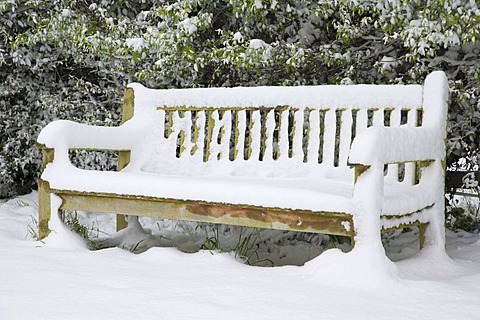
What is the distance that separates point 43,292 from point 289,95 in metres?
1.71

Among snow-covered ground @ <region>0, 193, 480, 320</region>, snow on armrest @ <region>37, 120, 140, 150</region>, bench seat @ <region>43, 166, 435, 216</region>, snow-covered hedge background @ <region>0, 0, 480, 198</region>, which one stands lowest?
snow-covered ground @ <region>0, 193, 480, 320</region>

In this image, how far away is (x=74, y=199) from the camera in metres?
3.39

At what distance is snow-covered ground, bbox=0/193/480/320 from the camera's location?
2.31 metres

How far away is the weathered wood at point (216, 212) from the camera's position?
274cm

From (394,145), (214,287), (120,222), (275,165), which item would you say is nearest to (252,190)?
(214,287)

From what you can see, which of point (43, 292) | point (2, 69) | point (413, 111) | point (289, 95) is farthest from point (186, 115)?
point (2, 69)

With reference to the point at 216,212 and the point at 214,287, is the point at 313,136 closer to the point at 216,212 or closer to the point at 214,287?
the point at 216,212

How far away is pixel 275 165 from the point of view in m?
3.66

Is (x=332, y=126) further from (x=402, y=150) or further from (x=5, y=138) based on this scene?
(x=5, y=138)

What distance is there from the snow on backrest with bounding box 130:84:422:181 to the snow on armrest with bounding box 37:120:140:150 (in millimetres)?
149

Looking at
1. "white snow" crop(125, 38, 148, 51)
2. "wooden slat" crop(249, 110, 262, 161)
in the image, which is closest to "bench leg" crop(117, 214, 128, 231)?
"wooden slat" crop(249, 110, 262, 161)

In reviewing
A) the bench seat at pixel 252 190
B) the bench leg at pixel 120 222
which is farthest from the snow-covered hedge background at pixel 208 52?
the bench leg at pixel 120 222

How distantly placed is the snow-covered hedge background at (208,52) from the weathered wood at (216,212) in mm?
1211

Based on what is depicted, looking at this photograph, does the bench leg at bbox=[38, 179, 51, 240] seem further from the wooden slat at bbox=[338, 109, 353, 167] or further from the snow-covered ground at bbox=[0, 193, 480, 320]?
the wooden slat at bbox=[338, 109, 353, 167]
